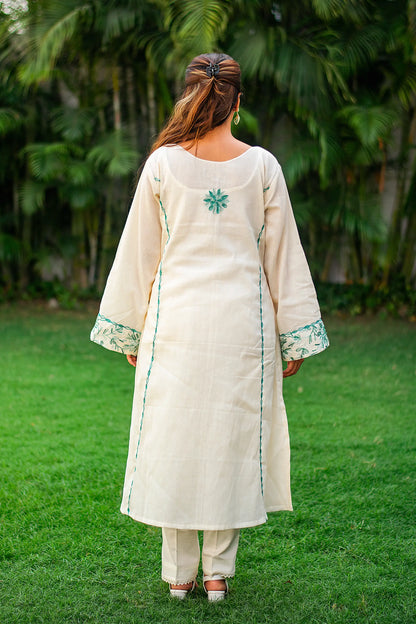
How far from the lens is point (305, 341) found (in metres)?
2.28

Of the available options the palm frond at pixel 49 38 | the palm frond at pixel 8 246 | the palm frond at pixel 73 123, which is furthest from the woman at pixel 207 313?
the palm frond at pixel 8 246

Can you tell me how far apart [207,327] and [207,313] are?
0.14ft

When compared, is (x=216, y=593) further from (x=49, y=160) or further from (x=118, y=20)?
(x=118, y=20)

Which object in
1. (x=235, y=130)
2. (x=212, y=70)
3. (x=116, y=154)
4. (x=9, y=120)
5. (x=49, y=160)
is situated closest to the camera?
(x=212, y=70)

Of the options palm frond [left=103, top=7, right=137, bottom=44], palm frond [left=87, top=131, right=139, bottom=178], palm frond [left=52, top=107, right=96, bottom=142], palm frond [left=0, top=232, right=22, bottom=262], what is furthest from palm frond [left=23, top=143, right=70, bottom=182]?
palm frond [left=103, top=7, right=137, bottom=44]

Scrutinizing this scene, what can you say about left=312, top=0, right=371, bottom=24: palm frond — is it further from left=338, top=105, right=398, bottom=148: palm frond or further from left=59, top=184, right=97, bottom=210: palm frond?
left=59, top=184, right=97, bottom=210: palm frond

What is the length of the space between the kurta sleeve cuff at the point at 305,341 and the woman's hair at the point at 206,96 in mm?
700

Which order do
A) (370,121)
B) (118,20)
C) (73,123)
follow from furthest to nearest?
(73,123)
(118,20)
(370,121)

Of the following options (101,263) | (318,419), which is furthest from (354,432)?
(101,263)

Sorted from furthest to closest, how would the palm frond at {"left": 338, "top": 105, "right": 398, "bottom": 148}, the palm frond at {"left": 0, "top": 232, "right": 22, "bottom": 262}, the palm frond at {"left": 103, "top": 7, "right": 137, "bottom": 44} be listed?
1. the palm frond at {"left": 0, "top": 232, "right": 22, "bottom": 262}
2. the palm frond at {"left": 103, "top": 7, "right": 137, "bottom": 44}
3. the palm frond at {"left": 338, "top": 105, "right": 398, "bottom": 148}

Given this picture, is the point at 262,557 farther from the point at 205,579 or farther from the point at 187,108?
the point at 187,108

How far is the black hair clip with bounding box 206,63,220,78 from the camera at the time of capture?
2.14 metres

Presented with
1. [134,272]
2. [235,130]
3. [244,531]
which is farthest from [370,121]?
[134,272]

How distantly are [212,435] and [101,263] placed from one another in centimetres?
712
